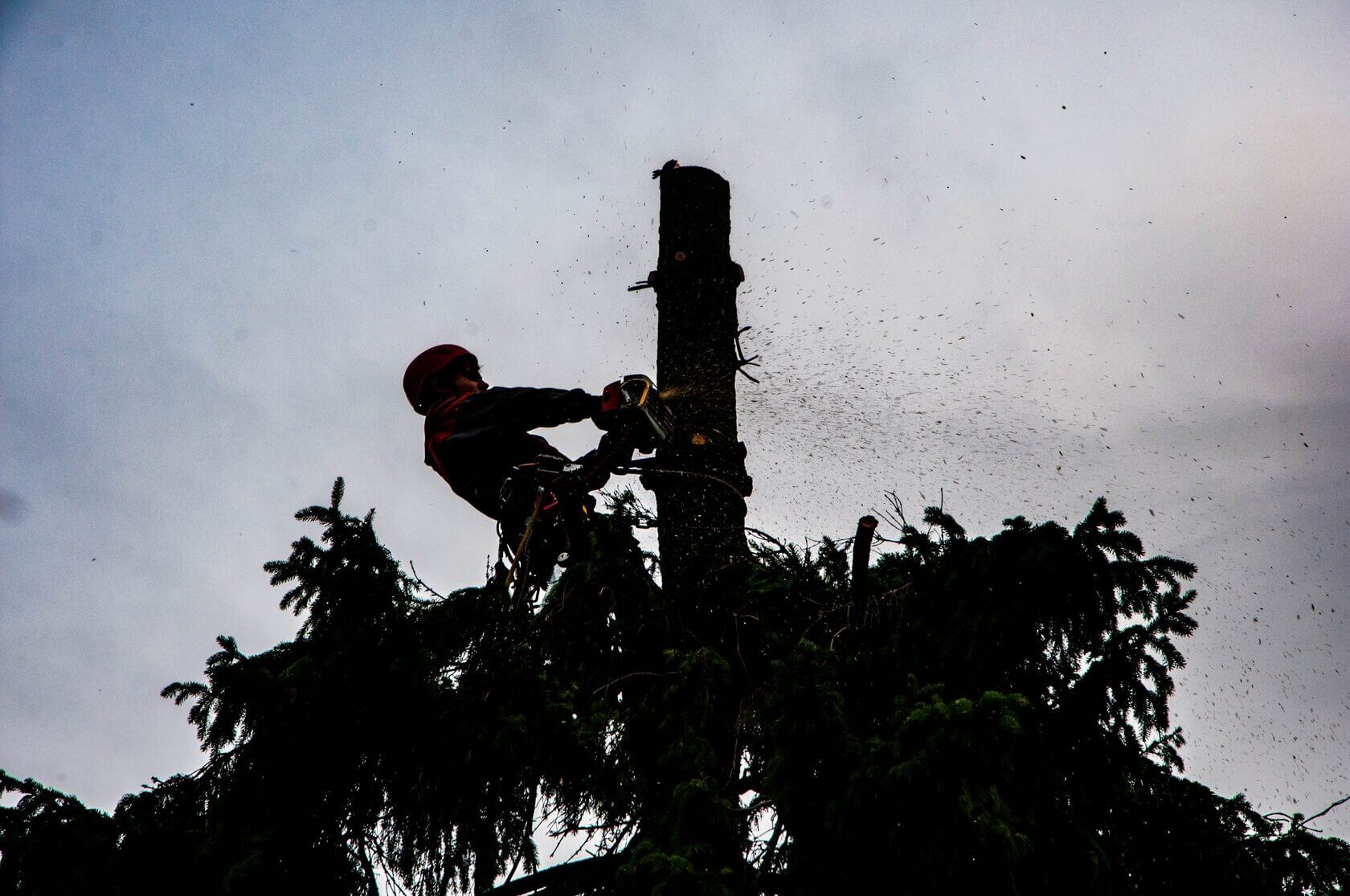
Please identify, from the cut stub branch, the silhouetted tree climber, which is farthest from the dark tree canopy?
the silhouetted tree climber

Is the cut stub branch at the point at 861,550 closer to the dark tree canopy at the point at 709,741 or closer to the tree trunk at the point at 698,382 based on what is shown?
the dark tree canopy at the point at 709,741

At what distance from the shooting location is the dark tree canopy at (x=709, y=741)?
9.21ft

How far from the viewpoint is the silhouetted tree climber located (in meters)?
4.77

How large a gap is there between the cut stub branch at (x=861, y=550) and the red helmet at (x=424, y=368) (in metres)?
2.53

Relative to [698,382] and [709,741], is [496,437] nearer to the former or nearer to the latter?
[698,382]

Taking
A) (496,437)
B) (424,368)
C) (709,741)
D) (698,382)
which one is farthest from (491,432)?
(709,741)

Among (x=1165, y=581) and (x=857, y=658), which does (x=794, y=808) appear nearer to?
(x=857, y=658)

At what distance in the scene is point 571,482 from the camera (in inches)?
183

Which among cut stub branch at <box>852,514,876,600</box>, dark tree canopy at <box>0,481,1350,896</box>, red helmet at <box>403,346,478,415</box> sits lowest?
dark tree canopy at <box>0,481,1350,896</box>

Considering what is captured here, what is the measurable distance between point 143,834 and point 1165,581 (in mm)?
3504

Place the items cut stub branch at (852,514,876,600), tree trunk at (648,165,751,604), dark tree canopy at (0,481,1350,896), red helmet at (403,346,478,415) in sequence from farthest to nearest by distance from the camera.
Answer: red helmet at (403,346,478,415)
tree trunk at (648,165,751,604)
cut stub branch at (852,514,876,600)
dark tree canopy at (0,481,1350,896)

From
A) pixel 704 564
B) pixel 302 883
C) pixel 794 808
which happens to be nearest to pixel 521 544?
pixel 704 564

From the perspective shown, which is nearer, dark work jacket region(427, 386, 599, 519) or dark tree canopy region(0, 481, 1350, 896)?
dark tree canopy region(0, 481, 1350, 896)

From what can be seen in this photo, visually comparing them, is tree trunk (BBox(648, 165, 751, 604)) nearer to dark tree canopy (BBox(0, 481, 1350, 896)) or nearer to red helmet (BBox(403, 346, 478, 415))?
dark tree canopy (BBox(0, 481, 1350, 896))
